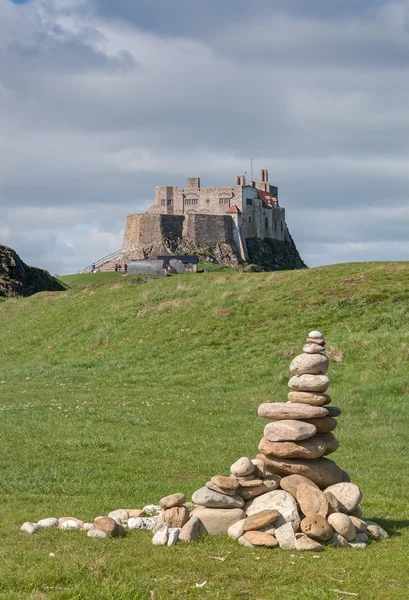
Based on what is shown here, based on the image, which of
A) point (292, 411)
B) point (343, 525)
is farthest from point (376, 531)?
point (292, 411)

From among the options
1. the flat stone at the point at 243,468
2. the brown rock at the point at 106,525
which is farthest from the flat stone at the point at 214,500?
the brown rock at the point at 106,525

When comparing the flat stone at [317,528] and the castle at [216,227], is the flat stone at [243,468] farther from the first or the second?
the castle at [216,227]

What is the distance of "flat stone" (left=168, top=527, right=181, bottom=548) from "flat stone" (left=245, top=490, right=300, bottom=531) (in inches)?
51.1

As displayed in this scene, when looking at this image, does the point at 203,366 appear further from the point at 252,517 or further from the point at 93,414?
the point at 252,517

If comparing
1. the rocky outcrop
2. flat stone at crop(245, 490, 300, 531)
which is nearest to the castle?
the rocky outcrop

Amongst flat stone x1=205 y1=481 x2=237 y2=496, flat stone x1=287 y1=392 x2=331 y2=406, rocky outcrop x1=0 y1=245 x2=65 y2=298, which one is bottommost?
flat stone x1=205 y1=481 x2=237 y2=496

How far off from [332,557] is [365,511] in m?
3.33

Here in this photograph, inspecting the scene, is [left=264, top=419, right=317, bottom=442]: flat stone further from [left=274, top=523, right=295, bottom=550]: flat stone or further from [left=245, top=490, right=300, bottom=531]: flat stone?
[left=274, top=523, right=295, bottom=550]: flat stone

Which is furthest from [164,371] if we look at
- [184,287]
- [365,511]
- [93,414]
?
[365,511]

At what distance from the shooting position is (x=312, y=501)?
40.2 feet

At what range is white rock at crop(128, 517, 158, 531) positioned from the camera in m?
12.4

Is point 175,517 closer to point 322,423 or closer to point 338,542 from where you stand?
point 338,542

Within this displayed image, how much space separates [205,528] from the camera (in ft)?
40.1

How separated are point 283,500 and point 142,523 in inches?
83.8
